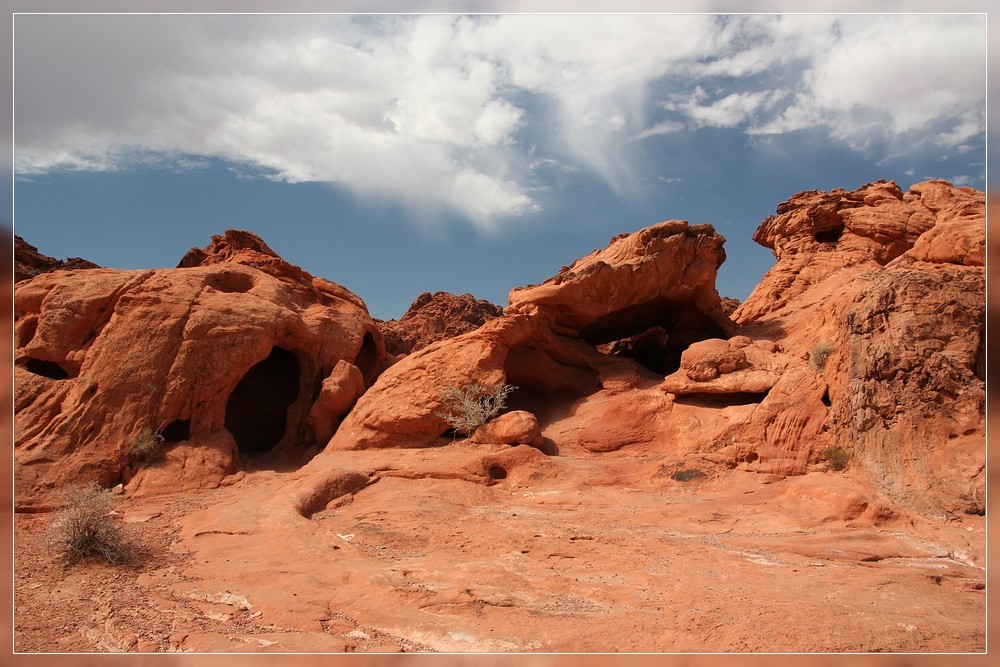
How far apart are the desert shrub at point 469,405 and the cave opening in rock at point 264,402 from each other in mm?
4452

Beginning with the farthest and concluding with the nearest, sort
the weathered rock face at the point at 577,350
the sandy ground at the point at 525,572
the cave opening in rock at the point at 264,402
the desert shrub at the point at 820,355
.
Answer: the cave opening in rock at the point at 264,402 → the weathered rock face at the point at 577,350 → the desert shrub at the point at 820,355 → the sandy ground at the point at 525,572

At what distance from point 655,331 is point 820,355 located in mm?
6083

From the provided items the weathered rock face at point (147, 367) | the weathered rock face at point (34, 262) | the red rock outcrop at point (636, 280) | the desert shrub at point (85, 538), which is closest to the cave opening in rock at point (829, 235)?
the red rock outcrop at point (636, 280)

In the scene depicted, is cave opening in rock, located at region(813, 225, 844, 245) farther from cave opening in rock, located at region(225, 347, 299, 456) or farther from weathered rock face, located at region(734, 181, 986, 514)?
cave opening in rock, located at region(225, 347, 299, 456)

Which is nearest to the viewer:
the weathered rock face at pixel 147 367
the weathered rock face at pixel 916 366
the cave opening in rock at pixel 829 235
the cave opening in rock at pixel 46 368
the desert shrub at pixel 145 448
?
the weathered rock face at pixel 916 366

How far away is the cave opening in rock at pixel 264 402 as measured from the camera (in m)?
14.9

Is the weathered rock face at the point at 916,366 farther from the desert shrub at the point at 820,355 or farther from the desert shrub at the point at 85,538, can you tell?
the desert shrub at the point at 85,538

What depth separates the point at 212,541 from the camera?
7.95 m

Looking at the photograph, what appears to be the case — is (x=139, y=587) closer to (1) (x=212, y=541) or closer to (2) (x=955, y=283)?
(1) (x=212, y=541)

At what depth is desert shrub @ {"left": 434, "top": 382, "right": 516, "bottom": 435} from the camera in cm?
1179

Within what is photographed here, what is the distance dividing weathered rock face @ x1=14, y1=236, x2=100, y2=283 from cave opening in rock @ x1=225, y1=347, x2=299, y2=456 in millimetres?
5046

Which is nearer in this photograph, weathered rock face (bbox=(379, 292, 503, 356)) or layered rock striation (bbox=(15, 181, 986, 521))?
layered rock striation (bbox=(15, 181, 986, 521))

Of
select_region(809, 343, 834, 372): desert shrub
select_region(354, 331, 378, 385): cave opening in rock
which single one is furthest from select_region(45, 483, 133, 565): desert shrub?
select_region(809, 343, 834, 372): desert shrub

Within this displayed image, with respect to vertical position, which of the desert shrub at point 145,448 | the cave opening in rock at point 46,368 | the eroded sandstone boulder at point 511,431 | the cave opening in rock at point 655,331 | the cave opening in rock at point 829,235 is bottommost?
the desert shrub at point 145,448
